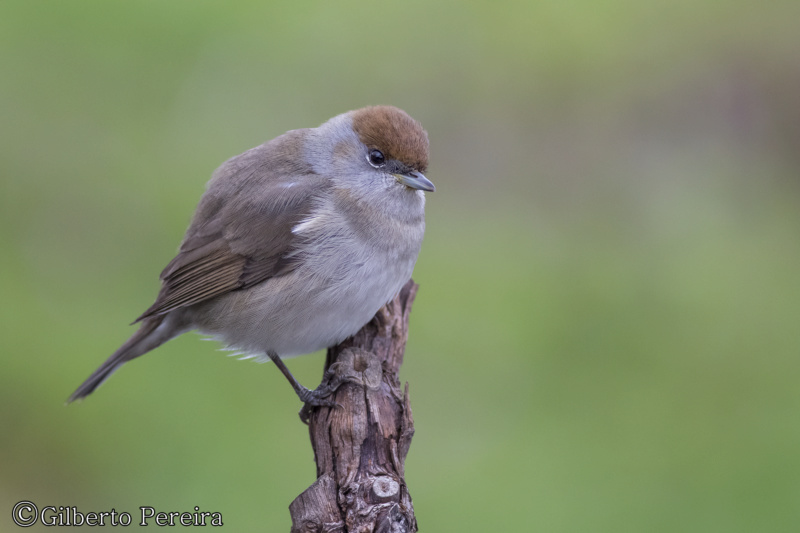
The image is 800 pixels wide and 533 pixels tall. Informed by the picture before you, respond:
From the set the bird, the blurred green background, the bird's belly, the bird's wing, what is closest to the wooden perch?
the bird's belly

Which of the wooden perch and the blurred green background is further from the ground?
the blurred green background

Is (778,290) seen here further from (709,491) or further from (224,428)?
(224,428)

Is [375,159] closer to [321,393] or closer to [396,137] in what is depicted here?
[396,137]

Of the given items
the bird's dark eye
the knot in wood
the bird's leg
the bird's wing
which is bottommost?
the knot in wood

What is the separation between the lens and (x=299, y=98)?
A: 8.55m

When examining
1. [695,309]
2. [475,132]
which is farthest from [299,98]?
[695,309]

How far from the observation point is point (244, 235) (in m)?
4.62

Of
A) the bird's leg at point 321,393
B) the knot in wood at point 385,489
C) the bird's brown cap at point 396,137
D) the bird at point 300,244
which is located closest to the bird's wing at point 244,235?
the bird at point 300,244

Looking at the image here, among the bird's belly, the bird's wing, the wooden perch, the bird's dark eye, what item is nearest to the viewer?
the wooden perch

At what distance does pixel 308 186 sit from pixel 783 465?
397 centimetres

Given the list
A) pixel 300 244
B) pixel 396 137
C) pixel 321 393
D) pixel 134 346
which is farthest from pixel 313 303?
pixel 134 346

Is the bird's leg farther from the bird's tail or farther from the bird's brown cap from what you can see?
the bird's brown cap

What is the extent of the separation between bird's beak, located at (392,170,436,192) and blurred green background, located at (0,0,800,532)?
214 centimetres

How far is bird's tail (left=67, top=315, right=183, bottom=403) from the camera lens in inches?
188
